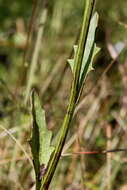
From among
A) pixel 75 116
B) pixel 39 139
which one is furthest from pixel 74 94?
pixel 75 116

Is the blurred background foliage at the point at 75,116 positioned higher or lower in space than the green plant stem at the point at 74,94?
lower

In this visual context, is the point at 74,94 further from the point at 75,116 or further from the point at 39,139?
the point at 75,116

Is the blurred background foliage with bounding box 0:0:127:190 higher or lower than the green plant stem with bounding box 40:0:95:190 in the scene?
lower

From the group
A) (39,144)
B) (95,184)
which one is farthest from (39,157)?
(95,184)

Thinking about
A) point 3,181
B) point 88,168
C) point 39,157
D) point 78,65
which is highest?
point 78,65

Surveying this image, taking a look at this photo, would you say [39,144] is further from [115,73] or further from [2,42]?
[2,42]
